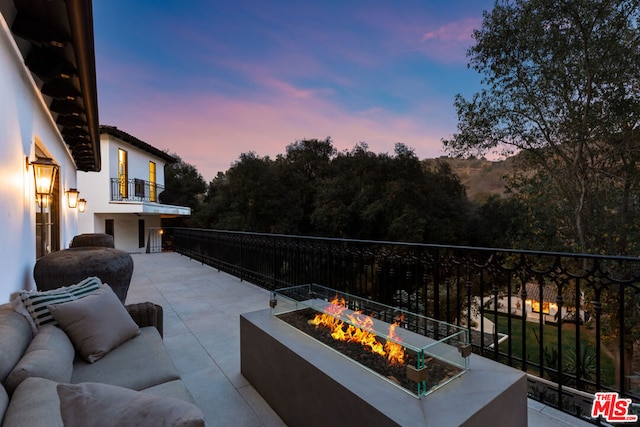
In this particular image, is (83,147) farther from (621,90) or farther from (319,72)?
(621,90)

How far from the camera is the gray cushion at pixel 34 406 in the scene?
100 cm

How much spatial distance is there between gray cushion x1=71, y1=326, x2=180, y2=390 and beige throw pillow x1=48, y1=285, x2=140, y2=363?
5 centimetres

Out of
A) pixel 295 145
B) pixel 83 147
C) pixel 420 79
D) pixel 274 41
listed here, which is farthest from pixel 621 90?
pixel 295 145

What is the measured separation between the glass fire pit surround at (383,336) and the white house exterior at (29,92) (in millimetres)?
2348

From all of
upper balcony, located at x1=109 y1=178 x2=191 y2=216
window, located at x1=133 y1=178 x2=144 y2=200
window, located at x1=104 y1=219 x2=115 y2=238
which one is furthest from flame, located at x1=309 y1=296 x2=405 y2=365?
window, located at x1=104 y1=219 x2=115 y2=238

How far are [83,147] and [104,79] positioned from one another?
3703 millimetres

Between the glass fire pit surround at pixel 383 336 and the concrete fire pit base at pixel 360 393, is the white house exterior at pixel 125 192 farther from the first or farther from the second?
the concrete fire pit base at pixel 360 393

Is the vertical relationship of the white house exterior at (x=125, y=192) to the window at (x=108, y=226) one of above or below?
above

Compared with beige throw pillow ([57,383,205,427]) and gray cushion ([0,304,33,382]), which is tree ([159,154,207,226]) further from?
beige throw pillow ([57,383,205,427])

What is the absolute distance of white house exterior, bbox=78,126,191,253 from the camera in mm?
12398

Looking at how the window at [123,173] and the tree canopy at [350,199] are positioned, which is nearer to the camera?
the window at [123,173]

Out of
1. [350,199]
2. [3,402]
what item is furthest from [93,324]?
[350,199]

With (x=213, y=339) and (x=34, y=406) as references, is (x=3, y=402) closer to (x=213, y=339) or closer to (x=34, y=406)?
(x=34, y=406)

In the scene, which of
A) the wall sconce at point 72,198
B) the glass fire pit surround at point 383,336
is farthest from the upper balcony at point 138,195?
the glass fire pit surround at point 383,336
